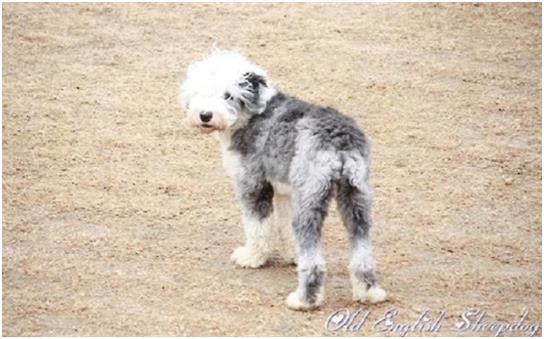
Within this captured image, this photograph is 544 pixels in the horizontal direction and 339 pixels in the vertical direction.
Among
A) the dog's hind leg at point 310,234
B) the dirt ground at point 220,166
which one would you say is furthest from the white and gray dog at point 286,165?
the dirt ground at point 220,166

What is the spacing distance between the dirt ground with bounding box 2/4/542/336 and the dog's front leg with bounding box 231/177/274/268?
0.49 feet

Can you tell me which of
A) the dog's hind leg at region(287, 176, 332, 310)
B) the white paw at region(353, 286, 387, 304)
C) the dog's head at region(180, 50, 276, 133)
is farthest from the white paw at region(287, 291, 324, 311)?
the dog's head at region(180, 50, 276, 133)

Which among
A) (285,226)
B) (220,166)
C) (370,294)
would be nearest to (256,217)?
(285,226)

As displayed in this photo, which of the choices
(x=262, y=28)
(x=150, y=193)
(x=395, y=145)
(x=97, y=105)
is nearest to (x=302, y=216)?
(x=150, y=193)

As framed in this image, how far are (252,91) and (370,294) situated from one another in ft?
5.86

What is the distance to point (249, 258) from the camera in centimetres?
727

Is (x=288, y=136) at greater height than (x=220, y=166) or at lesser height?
greater

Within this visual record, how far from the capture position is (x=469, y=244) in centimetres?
773

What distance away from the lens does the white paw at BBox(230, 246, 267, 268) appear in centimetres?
724

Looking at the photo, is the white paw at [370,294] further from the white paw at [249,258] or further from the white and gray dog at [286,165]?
the white paw at [249,258]

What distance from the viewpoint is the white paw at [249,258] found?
7242 mm

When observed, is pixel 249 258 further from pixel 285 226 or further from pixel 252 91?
pixel 252 91

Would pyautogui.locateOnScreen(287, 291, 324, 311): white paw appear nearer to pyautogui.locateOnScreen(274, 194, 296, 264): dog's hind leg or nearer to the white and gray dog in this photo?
the white and gray dog

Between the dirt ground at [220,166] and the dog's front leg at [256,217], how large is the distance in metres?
0.15
